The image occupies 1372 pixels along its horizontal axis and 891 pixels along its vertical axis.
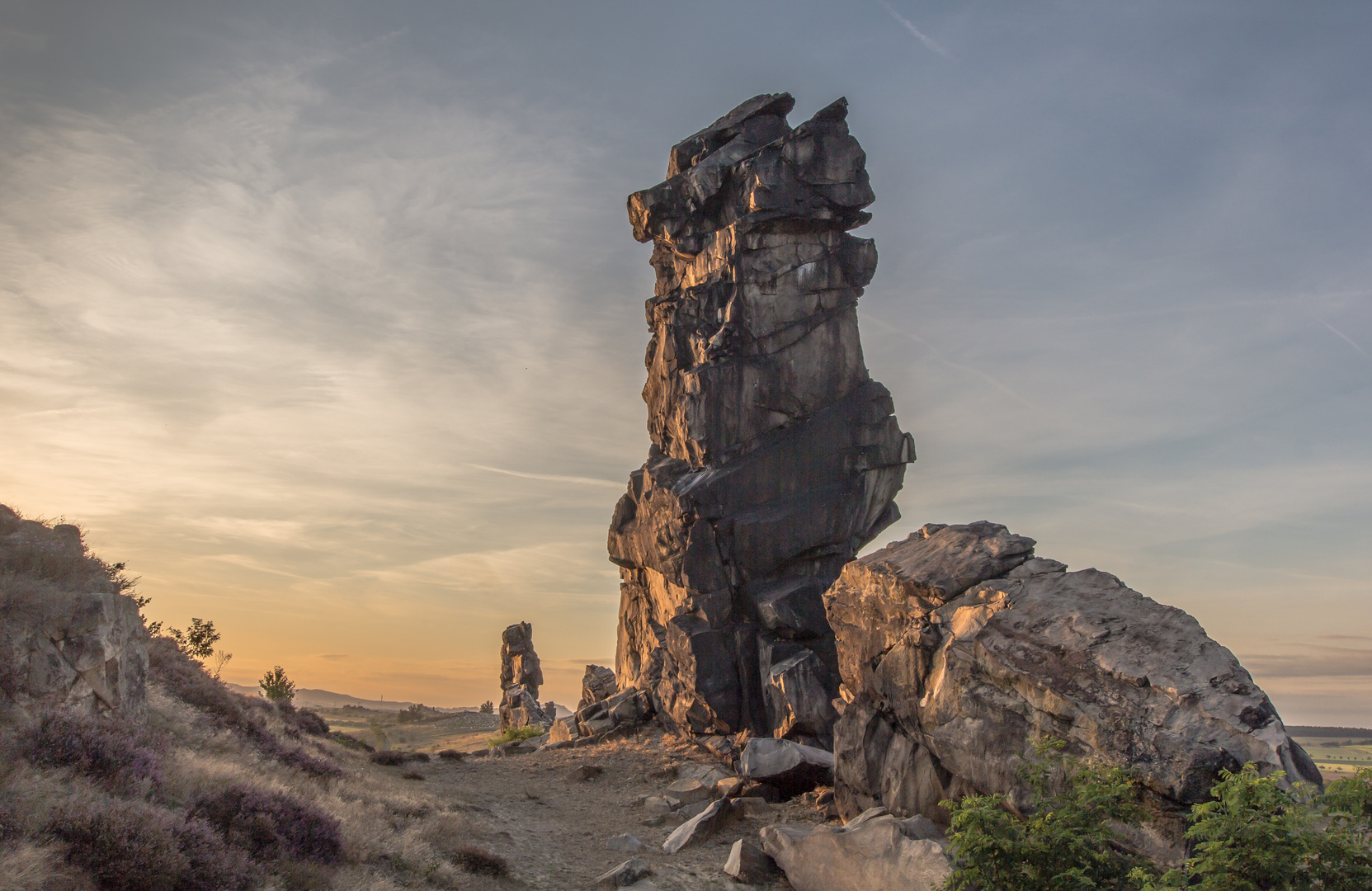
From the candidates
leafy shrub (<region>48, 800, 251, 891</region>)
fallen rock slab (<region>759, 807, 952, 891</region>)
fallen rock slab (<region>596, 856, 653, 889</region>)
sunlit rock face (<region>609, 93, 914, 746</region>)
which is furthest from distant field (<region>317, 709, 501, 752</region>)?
leafy shrub (<region>48, 800, 251, 891</region>)

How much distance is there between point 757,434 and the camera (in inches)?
1674

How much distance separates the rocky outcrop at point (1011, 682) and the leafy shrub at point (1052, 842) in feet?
6.74

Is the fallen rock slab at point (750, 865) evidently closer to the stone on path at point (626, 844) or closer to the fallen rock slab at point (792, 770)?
the stone on path at point (626, 844)

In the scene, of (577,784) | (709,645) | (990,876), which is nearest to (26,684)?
(990,876)

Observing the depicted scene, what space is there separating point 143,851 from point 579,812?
64.8 ft

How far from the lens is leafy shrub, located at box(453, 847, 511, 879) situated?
Answer: 1853cm

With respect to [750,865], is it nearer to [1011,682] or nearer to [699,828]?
[699,828]

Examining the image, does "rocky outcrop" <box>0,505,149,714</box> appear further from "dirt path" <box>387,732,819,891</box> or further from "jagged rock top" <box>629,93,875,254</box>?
"jagged rock top" <box>629,93,875,254</box>

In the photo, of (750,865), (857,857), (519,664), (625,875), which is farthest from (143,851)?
(519,664)

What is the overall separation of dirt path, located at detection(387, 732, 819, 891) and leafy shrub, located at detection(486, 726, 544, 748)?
8.50m

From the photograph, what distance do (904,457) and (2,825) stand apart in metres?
39.5

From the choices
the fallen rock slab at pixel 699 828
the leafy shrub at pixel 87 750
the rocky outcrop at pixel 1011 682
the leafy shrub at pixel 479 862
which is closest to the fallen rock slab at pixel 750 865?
the fallen rock slab at pixel 699 828

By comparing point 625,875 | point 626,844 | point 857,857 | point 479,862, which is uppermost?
point 857,857

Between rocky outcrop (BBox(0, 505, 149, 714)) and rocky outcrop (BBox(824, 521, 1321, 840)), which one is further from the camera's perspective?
rocky outcrop (BBox(824, 521, 1321, 840))
